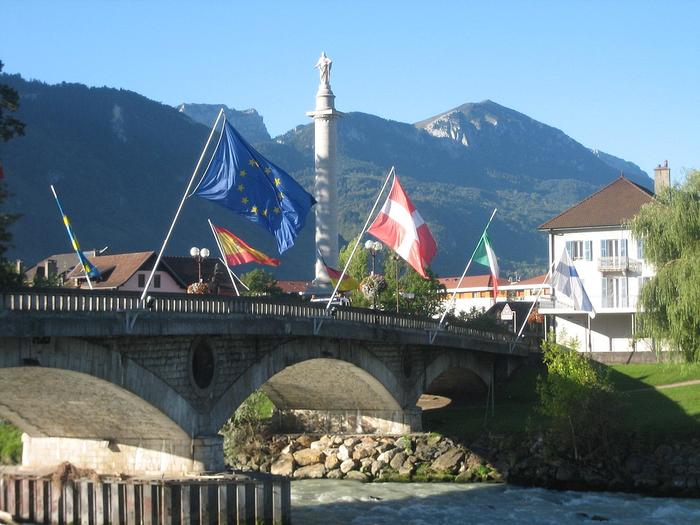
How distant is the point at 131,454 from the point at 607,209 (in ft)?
150

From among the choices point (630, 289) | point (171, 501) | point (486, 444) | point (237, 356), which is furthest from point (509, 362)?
point (171, 501)

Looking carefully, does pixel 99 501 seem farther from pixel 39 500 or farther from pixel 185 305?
pixel 185 305

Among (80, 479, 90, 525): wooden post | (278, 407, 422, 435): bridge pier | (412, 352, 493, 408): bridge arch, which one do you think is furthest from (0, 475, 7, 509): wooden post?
(412, 352, 493, 408): bridge arch

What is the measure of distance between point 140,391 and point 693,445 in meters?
25.8

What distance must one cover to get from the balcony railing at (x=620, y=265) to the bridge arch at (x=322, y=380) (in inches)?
882

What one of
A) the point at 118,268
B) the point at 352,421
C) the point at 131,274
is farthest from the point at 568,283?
the point at 118,268

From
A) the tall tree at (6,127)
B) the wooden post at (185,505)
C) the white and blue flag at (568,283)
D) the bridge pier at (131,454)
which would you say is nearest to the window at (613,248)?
the white and blue flag at (568,283)

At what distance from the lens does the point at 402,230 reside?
47031mm

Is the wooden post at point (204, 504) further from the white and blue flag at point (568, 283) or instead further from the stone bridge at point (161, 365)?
the white and blue flag at point (568, 283)

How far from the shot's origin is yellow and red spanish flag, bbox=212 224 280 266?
47656 millimetres

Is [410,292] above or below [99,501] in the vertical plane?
above

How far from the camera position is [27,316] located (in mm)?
31000

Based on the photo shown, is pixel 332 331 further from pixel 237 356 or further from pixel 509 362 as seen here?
pixel 509 362

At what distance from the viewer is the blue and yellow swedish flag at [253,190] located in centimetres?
3850
